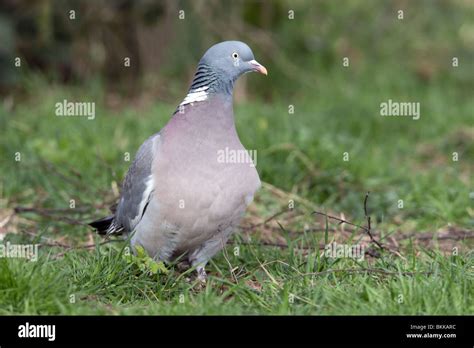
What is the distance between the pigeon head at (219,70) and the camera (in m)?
4.32

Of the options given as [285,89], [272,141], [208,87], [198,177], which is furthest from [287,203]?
[285,89]

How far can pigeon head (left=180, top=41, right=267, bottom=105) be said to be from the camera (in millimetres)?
4320

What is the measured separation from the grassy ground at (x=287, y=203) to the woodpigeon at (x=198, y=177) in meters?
0.19

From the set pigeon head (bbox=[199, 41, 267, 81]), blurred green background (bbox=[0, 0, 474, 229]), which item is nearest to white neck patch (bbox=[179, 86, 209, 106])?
pigeon head (bbox=[199, 41, 267, 81])

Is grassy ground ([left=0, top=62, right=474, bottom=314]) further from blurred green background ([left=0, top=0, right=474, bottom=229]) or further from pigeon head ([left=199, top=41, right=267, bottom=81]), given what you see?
→ pigeon head ([left=199, top=41, right=267, bottom=81])

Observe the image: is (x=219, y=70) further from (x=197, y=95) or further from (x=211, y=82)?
(x=197, y=95)

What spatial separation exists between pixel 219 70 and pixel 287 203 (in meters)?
Answer: 1.67

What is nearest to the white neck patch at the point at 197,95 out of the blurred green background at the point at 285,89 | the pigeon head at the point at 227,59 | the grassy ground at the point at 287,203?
the pigeon head at the point at 227,59

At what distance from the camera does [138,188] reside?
14.1ft

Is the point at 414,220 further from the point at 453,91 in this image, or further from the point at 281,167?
the point at 453,91
